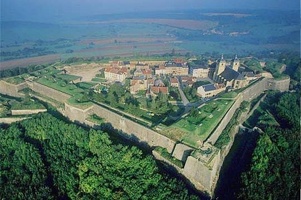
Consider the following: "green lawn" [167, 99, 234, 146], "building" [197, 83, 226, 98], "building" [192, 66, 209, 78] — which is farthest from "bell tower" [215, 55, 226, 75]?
"green lawn" [167, 99, 234, 146]

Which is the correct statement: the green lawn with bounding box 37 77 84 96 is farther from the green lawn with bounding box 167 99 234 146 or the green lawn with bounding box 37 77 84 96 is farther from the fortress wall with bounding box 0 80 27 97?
the green lawn with bounding box 167 99 234 146

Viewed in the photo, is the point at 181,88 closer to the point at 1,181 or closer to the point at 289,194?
the point at 289,194

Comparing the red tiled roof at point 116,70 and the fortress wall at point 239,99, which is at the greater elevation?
the red tiled roof at point 116,70

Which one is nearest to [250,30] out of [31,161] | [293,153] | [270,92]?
[270,92]

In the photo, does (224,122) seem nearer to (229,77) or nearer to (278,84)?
(229,77)

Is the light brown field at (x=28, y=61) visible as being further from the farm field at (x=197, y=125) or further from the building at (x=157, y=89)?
the farm field at (x=197, y=125)

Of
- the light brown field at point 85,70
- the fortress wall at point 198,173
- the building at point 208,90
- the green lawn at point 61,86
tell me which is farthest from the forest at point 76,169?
the light brown field at point 85,70
